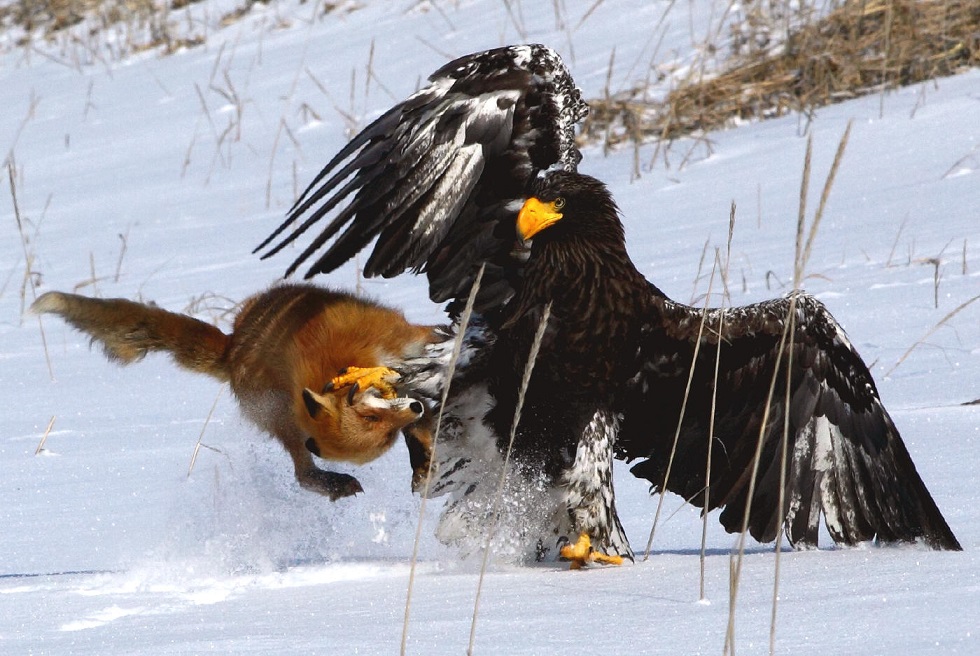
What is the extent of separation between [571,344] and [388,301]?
2.65m

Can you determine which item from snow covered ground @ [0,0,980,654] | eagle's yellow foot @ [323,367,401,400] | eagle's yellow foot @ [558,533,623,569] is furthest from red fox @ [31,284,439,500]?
eagle's yellow foot @ [558,533,623,569]

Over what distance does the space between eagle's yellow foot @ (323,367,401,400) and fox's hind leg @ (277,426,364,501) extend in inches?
7.8

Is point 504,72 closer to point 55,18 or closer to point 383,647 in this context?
point 383,647

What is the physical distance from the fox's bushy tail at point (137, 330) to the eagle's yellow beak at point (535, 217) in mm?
1146

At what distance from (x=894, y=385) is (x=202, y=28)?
33.3 feet

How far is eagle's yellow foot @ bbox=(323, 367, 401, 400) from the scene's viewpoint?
12.8 ft

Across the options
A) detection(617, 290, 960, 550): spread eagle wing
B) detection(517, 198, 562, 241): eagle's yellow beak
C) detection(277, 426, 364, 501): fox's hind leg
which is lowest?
detection(277, 426, 364, 501): fox's hind leg

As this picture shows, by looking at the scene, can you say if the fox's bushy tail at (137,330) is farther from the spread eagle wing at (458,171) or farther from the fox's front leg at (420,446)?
the fox's front leg at (420,446)

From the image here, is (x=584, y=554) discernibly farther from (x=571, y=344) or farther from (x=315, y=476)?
(x=315, y=476)

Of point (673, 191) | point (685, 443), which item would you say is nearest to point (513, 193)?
point (685, 443)

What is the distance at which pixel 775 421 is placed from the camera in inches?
→ 152

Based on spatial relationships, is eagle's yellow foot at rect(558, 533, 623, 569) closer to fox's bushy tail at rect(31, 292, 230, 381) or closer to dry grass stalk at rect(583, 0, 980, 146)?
fox's bushy tail at rect(31, 292, 230, 381)

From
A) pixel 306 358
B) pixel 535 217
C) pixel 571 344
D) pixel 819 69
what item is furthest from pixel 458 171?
pixel 819 69

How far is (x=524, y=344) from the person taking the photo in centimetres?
382
